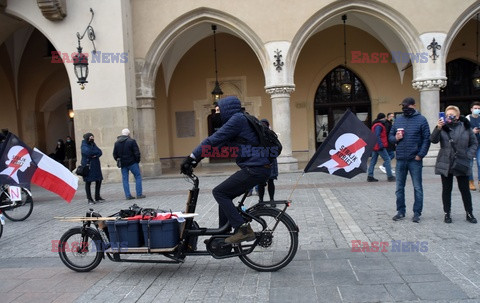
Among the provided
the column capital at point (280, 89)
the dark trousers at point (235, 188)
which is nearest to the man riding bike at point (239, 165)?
the dark trousers at point (235, 188)

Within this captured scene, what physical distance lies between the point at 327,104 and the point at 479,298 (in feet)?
47.2

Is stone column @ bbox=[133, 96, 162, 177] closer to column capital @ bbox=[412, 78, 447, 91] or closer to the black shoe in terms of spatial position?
column capital @ bbox=[412, 78, 447, 91]

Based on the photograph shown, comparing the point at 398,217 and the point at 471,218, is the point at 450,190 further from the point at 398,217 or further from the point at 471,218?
the point at 398,217

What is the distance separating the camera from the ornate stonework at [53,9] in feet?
39.9

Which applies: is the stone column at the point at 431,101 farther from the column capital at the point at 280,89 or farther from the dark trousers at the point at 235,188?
the dark trousers at the point at 235,188

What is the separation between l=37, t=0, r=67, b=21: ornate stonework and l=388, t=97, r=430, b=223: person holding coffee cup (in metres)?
10.9

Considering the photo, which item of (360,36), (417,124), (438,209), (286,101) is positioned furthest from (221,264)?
(360,36)

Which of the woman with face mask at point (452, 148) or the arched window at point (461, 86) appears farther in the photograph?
the arched window at point (461, 86)

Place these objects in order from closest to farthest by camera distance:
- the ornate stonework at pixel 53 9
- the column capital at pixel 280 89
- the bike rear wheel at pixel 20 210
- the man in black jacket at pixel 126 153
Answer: the bike rear wheel at pixel 20 210 → the man in black jacket at pixel 126 153 → the ornate stonework at pixel 53 9 → the column capital at pixel 280 89

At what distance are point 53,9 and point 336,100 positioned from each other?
1104 centimetres

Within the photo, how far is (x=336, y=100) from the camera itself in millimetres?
17031

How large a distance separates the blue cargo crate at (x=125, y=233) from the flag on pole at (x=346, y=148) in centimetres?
199

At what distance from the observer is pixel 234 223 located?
378 cm

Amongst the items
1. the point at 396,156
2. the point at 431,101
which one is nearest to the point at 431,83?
the point at 431,101
